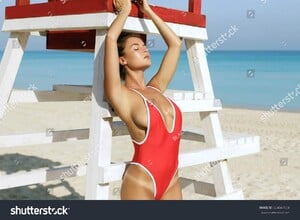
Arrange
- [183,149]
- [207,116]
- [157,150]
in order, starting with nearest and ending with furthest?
[157,150], [207,116], [183,149]

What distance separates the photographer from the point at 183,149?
26.3ft

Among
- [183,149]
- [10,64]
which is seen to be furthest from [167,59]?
[183,149]

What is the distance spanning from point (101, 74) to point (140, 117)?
1.08 feet

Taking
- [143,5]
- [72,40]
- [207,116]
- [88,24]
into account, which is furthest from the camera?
[207,116]

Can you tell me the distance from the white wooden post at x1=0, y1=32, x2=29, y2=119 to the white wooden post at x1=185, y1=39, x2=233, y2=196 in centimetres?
122

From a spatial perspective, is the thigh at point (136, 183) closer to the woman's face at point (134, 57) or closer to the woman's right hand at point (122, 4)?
the woman's face at point (134, 57)

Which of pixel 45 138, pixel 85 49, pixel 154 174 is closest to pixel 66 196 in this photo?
pixel 45 138

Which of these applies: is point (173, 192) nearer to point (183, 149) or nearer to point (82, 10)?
point (82, 10)

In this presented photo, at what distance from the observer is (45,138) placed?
12.5 feet

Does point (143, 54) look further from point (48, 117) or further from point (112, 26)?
point (48, 117)

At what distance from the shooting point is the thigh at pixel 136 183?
2545 millimetres

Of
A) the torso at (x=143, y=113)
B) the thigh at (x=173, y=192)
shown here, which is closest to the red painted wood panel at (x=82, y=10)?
the torso at (x=143, y=113)

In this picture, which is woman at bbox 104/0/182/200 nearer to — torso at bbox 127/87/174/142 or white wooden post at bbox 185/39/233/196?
torso at bbox 127/87/174/142
